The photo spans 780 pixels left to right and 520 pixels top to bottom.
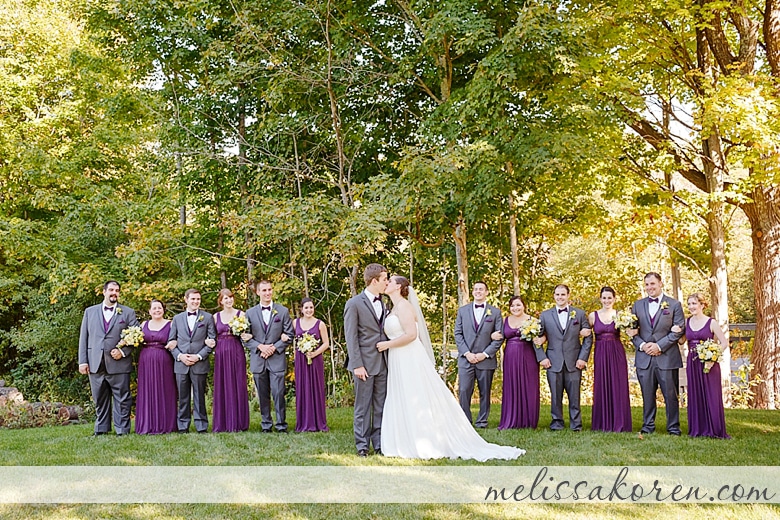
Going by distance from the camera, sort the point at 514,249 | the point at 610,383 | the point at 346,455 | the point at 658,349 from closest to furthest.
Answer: the point at 346,455 → the point at 658,349 → the point at 610,383 → the point at 514,249

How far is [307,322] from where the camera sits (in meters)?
8.85

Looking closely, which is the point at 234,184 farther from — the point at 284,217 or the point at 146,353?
the point at 146,353

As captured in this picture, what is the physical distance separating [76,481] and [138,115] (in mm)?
10455

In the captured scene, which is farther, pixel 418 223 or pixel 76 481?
pixel 418 223

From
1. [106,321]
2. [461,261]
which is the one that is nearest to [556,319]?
[461,261]

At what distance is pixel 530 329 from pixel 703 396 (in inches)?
74.6

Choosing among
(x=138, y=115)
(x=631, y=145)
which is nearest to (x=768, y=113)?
(x=631, y=145)

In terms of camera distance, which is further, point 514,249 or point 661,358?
point 514,249

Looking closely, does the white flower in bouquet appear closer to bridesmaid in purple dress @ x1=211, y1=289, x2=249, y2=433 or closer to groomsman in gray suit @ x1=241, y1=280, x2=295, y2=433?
bridesmaid in purple dress @ x1=211, y1=289, x2=249, y2=433

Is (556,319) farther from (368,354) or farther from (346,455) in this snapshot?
(346,455)

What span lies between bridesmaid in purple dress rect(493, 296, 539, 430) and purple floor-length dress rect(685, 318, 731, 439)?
5.43 ft

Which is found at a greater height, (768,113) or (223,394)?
(768,113)

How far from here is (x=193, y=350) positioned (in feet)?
27.4

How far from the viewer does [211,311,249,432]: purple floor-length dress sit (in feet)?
27.4
